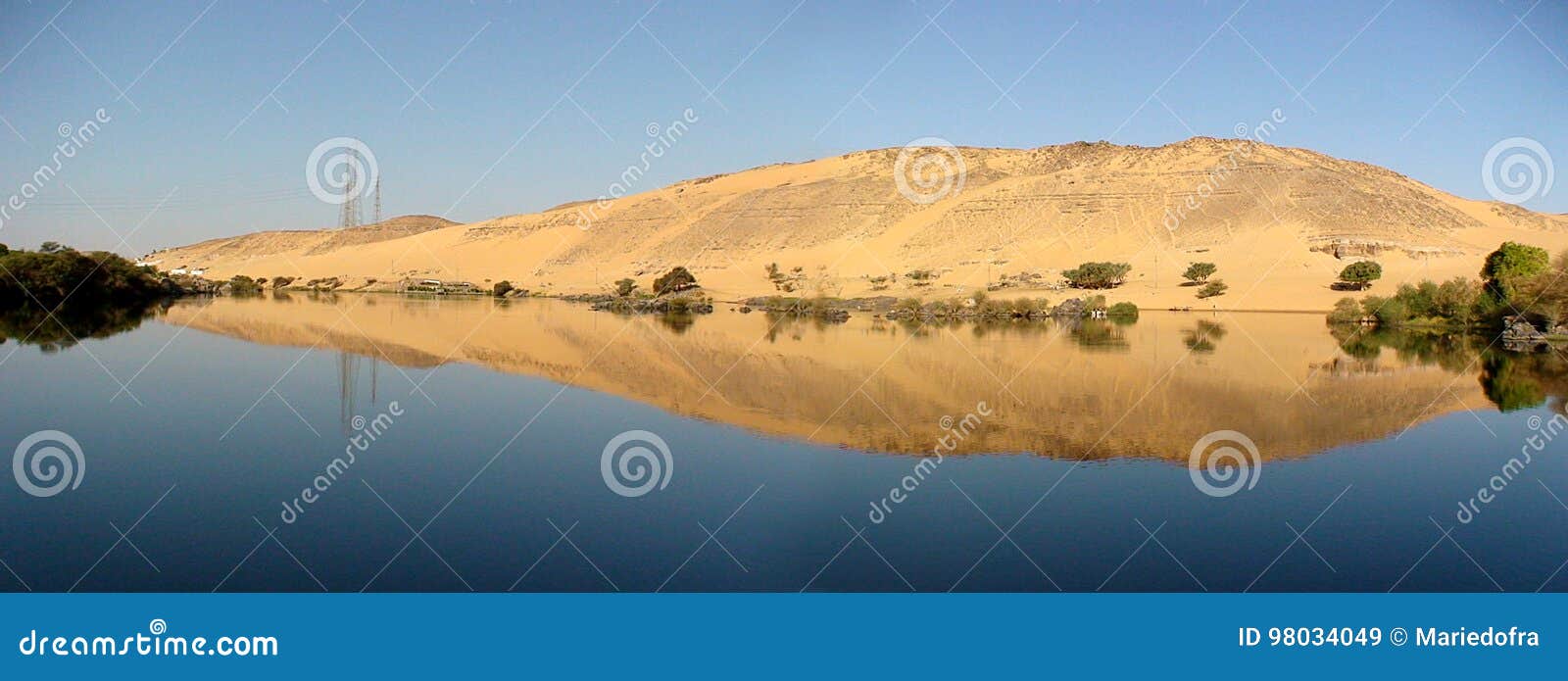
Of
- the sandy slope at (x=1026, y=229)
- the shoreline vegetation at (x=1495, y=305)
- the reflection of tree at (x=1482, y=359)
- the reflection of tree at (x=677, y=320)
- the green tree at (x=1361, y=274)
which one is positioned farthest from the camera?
the sandy slope at (x=1026, y=229)

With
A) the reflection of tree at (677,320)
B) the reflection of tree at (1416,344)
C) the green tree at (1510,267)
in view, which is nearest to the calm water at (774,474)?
the reflection of tree at (1416,344)

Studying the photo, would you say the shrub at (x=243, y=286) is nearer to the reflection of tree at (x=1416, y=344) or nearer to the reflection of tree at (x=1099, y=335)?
the reflection of tree at (x=1099, y=335)

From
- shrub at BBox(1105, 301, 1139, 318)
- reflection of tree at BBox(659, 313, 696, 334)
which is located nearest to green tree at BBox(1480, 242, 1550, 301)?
shrub at BBox(1105, 301, 1139, 318)

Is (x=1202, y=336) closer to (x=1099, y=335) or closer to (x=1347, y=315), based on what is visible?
(x=1099, y=335)

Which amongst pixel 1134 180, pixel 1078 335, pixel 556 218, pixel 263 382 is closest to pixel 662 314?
pixel 1078 335

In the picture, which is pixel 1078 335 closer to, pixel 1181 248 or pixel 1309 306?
pixel 1309 306

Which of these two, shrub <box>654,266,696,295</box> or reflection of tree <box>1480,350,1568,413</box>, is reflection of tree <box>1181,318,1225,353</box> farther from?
shrub <box>654,266,696,295</box>
